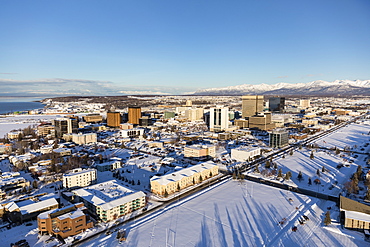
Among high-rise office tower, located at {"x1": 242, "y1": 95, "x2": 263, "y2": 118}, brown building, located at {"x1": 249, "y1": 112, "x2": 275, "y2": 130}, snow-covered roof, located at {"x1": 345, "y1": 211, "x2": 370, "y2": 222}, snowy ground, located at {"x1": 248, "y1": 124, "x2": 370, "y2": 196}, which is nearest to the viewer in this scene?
snow-covered roof, located at {"x1": 345, "y1": 211, "x2": 370, "y2": 222}

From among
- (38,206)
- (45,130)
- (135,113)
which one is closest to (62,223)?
(38,206)

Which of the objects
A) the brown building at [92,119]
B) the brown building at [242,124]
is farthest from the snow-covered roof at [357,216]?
the brown building at [92,119]

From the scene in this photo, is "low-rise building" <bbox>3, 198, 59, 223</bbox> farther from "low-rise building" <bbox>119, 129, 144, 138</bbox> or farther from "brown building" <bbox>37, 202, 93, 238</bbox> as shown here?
"low-rise building" <bbox>119, 129, 144, 138</bbox>

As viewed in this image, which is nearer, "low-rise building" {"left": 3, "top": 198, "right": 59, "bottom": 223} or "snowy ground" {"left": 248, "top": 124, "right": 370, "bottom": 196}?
"low-rise building" {"left": 3, "top": 198, "right": 59, "bottom": 223}

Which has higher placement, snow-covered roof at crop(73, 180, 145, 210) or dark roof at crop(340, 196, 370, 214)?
dark roof at crop(340, 196, 370, 214)

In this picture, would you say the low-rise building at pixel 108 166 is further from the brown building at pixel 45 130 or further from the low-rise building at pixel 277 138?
the brown building at pixel 45 130

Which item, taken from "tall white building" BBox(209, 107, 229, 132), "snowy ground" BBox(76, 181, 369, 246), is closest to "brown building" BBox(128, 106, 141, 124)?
"tall white building" BBox(209, 107, 229, 132)

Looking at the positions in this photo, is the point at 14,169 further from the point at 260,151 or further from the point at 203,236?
the point at 260,151
